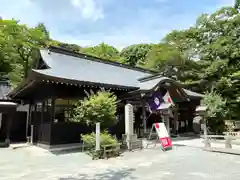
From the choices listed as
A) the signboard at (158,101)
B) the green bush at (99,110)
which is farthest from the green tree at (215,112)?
the green bush at (99,110)

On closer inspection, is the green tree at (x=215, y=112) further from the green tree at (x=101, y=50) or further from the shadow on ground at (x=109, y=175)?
the green tree at (x=101, y=50)

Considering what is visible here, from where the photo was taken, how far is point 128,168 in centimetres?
584

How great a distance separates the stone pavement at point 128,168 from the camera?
5005 millimetres

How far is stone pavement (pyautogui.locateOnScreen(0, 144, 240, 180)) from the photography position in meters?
5.01

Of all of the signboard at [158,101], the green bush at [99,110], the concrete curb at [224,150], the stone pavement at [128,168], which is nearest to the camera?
the stone pavement at [128,168]

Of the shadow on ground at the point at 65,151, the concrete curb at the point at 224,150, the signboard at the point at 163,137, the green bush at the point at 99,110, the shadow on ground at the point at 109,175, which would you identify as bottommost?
the shadow on ground at the point at 109,175

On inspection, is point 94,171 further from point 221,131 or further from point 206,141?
point 221,131

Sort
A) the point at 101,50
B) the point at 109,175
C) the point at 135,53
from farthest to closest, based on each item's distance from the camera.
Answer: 1. the point at 135,53
2. the point at 101,50
3. the point at 109,175

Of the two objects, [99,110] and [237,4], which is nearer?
[99,110]

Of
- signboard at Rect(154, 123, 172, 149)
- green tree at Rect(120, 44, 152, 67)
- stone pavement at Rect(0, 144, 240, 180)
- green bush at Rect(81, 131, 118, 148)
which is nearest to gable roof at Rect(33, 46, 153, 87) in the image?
green bush at Rect(81, 131, 118, 148)

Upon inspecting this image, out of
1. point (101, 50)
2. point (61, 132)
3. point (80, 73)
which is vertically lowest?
point (61, 132)

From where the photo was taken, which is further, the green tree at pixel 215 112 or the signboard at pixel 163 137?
the green tree at pixel 215 112

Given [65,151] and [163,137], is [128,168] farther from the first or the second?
[65,151]

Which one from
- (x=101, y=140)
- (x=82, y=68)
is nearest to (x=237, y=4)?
(x=82, y=68)
